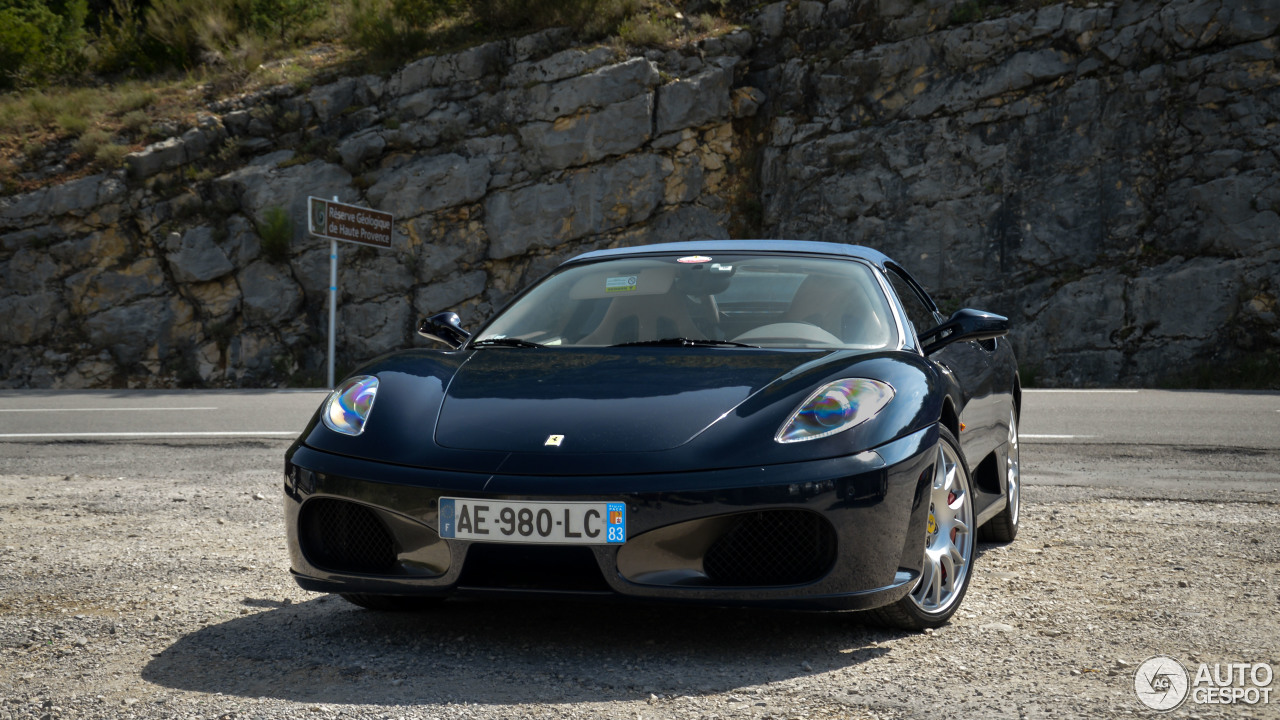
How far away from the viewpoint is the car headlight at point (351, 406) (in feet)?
10.8

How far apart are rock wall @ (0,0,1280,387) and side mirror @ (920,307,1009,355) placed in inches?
591

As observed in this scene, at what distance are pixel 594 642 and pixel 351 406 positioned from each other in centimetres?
103

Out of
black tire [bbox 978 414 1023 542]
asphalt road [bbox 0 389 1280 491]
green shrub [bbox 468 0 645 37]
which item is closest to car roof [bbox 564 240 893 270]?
black tire [bbox 978 414 1023 542]

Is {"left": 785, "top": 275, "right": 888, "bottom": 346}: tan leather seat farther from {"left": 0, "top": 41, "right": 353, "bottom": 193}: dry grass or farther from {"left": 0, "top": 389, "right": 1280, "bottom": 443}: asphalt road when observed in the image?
{"left": 0, "top": 41, "right": 353, "bottom": 193}: dry grass

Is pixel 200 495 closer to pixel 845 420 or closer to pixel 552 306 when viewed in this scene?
pixel 552 306

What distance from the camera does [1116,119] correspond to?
1952cm

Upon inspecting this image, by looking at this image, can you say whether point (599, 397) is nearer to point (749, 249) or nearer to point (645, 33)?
point (749, 249)

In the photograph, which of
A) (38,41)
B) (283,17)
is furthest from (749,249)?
(38,41)

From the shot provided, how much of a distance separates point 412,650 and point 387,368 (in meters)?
0.96

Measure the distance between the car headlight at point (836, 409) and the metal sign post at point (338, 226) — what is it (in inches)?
556

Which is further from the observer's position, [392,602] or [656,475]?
[392,602]

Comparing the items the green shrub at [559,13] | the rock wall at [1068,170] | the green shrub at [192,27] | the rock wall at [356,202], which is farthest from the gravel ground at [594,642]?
the green shrub at [192,27]

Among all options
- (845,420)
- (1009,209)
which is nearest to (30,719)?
(845,420)

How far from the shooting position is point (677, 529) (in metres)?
2.85
